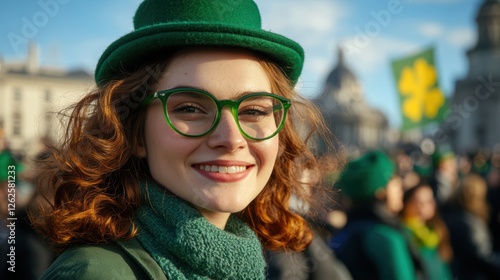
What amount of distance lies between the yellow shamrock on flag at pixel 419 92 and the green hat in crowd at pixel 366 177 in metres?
4.59

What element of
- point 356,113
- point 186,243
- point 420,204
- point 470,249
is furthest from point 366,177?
point 356,113

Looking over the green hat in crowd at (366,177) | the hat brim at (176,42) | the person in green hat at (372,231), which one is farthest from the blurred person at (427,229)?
the hat brim at (176,42)

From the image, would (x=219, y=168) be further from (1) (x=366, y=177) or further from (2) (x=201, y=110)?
(1) (x=366, y=177)

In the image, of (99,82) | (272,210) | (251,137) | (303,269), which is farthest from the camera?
(303,269)

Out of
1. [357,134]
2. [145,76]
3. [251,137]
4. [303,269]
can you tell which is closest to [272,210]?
[251,137]

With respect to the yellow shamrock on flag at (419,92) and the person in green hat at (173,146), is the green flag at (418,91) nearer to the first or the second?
the yellow shamrock on flag at (419,92)

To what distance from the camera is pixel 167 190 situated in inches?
68.5

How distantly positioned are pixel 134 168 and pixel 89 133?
6.9 inches

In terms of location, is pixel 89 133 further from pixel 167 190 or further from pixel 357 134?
pixel 357 134

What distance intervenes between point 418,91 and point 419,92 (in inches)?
0.9

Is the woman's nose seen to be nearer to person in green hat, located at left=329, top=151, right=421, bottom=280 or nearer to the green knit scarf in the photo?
the green knit scarf

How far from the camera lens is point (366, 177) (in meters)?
4.53

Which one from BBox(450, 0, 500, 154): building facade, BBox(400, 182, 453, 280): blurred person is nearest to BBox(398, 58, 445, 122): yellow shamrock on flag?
BBox(400, 182, 453, 280): blurred person

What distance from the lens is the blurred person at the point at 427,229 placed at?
16.4ft
